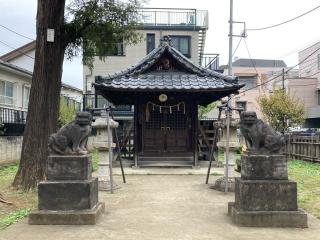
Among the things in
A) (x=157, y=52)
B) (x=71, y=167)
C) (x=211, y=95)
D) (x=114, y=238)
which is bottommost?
(x=114, y=238)

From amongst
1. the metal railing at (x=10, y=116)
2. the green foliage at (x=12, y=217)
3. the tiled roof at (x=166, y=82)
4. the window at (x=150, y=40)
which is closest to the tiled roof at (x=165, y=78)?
the tiled roof at (x=166, y=82)

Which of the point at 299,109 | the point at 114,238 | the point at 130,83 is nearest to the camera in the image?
the point at 114,238

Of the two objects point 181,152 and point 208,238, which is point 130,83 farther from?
point 208,238

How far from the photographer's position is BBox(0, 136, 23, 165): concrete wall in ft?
59.9

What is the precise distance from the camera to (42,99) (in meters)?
11.1

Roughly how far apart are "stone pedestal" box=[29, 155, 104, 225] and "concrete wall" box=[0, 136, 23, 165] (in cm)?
1186

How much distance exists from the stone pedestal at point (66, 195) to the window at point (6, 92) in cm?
1829

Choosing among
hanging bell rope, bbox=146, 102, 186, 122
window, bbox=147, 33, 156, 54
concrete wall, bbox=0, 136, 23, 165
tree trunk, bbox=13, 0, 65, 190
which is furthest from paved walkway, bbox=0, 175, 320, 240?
window, bbox=147, 33, 156, 54

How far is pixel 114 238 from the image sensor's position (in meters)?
6.20

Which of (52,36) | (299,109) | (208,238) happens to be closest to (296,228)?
(208,238)

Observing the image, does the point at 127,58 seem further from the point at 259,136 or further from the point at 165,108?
the point at 259,136

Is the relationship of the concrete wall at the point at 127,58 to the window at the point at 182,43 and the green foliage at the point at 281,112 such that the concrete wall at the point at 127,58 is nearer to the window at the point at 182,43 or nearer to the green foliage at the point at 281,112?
the window at the point at 182,43

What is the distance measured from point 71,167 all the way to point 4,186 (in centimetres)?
504

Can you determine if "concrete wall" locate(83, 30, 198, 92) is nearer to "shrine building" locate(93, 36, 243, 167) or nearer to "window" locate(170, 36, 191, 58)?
"window" locate(170, 36, 191, 58)
